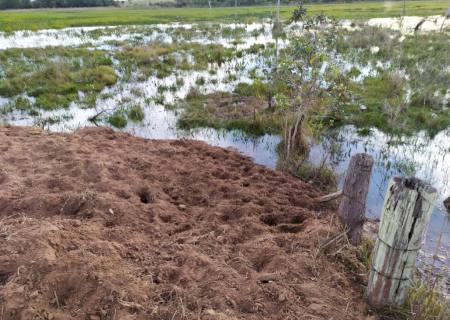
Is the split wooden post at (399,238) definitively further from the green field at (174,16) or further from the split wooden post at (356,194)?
the green field at (174,16)

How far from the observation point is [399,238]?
340 centimetres

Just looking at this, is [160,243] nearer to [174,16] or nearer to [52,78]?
[52,78]

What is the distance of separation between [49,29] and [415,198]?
36431 millimetres

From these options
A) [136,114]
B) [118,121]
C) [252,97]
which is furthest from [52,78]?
[252,97]

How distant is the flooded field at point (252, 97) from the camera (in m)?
8.19

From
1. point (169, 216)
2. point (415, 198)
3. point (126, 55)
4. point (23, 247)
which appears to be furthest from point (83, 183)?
point (126, 55)

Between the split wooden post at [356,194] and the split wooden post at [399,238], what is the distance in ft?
3.19

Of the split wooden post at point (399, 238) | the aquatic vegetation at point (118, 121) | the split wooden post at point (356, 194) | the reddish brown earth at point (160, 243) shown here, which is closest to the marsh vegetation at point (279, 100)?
the aquatic vegetation at point (118, 121)

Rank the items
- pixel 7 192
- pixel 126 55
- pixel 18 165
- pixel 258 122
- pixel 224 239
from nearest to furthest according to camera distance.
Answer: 1. pixel 224 239
2. pixel 7 192
3. pixel 18 165
4. pixel 258 122
5. pixel 126 55

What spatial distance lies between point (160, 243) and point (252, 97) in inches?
322

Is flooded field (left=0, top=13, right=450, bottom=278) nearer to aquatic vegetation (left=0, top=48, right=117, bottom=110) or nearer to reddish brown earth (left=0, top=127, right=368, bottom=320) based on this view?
aquatic vegetation (left=0, top=48, right=117, bottom=110)

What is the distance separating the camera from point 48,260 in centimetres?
368

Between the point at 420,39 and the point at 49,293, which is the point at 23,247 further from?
the point at 420,39

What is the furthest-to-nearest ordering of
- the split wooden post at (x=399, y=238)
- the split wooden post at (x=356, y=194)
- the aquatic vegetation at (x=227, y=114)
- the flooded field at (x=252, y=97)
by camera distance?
the aquatic vegetation at (x=227, y=114)
the flooded field at (x=252, y=97)
the split wooden post at (x=356, y=194)
the split wooden post at (x=399, y=238)
